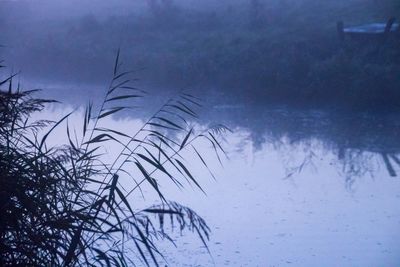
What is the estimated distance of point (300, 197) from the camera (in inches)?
282

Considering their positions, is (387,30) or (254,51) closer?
(387,30)

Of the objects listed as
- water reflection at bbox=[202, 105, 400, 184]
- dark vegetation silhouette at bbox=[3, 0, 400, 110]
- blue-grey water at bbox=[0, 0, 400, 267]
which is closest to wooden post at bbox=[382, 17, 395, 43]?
dark vegetation silhouette at bbox=[3, 0, 400, 110]

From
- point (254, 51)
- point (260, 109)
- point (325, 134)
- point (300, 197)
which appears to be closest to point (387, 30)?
point (254, 51)

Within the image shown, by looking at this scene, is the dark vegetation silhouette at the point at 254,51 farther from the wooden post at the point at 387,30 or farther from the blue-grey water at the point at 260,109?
the wooden post at the point at 387,30

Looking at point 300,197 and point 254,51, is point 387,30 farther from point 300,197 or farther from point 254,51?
point 300,197

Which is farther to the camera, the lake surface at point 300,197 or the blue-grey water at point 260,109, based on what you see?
the blue-grey water at point 260,109

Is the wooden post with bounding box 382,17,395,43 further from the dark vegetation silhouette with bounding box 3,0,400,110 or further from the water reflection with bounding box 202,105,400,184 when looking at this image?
the water reflection with bounding box 202,105,400,184

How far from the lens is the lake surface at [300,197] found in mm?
5715

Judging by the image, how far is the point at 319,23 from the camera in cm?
1650

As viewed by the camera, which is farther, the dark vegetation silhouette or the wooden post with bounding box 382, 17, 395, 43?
the wooden post with bounding box 382, 17, 395, 43

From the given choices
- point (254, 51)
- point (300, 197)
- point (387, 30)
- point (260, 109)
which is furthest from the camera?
point (254, 51)

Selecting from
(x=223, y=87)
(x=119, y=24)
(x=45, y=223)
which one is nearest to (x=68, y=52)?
(x=119, y=24)

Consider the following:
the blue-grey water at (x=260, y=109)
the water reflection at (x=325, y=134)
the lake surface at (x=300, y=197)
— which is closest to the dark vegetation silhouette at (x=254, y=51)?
the blue-grey water at (x=260, y=109)

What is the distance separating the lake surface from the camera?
18.7 ft
